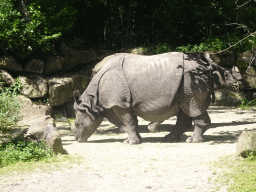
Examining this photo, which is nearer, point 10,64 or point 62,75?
point 10,64

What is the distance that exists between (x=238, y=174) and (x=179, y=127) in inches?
134

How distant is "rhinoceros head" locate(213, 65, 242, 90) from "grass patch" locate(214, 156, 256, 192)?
8.08 ft

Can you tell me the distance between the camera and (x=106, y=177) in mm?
5895

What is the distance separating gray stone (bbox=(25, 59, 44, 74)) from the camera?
13.6m

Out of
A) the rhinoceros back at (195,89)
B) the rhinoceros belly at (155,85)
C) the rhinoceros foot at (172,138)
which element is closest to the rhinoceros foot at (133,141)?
the rhinoceros belly at (155,85)

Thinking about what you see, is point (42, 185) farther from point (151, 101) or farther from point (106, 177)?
point (151, 101)

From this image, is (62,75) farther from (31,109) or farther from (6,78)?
(31,109)

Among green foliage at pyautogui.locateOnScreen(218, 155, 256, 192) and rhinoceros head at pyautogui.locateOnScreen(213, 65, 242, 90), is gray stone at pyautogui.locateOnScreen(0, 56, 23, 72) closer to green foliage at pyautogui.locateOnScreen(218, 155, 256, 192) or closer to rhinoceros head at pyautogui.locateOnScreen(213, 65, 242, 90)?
rhinoceros head at pyautogui.locateOnScreen(213, 65, 242, 90)

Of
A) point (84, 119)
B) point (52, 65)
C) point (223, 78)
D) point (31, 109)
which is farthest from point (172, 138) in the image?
point (52, 65)

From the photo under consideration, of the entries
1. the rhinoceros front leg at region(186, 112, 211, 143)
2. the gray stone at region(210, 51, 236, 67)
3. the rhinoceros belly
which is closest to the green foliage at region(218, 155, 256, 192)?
the rhinoceros front leg at region(186, 112, 211, 143)

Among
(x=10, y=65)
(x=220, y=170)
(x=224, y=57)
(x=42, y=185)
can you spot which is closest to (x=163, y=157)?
(x=220, y=170)

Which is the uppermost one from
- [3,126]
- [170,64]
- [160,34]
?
[160,34]

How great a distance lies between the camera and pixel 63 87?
13477mm

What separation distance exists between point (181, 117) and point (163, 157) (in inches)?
82.4
